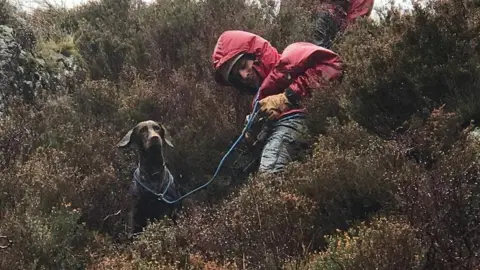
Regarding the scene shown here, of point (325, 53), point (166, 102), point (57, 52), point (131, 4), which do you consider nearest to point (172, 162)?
point (166, 102)

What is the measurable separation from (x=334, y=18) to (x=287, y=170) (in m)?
3.08

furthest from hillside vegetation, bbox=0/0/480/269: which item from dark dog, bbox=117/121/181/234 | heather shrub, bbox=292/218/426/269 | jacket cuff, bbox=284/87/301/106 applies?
jacket cuff, bbox=284/87/301/106

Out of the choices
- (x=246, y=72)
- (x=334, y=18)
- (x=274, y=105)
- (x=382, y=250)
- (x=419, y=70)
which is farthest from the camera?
(x=334, y=18)

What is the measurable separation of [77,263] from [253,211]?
1465mm

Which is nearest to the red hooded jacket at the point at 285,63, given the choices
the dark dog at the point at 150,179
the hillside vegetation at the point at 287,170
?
the hillside vegetation at the point at 287,170

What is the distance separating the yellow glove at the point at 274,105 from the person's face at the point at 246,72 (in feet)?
1.74

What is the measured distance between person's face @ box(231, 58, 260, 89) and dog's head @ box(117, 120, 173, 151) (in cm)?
95

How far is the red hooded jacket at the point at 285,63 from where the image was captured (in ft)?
21.4

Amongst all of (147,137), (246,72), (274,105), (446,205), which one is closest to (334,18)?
(246,72)

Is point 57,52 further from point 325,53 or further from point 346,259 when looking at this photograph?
point 346,259

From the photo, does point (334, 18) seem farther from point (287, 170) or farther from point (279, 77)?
point (287, 170)

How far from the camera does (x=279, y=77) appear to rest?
6762 mm

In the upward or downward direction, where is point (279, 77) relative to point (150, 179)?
upward

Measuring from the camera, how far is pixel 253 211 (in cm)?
502
